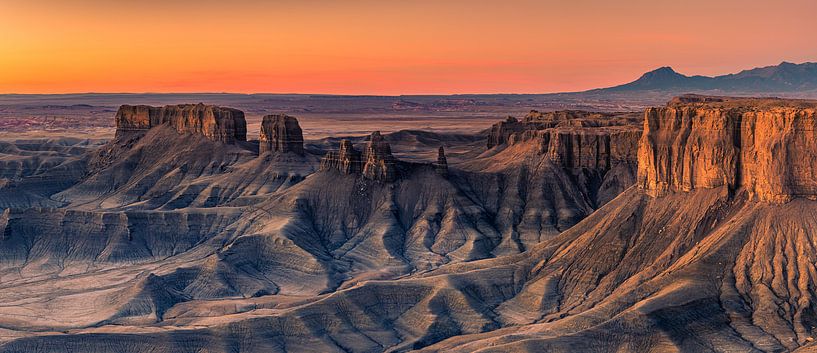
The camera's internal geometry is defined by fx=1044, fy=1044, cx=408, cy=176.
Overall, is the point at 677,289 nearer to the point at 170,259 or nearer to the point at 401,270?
the point at 401,270

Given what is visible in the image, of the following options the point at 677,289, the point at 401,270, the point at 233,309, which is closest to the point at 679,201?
the point at 677,289

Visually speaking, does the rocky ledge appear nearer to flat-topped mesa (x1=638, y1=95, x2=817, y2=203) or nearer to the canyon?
the canyon

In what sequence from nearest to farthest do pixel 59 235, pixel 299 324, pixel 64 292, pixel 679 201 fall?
1. pixel 299 324
2. pixel 679 201
3. pixel 64 292
4. pixel 59 235

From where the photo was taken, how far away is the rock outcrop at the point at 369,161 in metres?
169

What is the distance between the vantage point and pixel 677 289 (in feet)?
317

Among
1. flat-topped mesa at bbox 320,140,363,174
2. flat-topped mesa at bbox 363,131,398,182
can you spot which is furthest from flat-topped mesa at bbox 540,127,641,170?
flat-topped mesa at bbox 320,140,363,174

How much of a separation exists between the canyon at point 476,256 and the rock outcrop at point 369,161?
0.32 m

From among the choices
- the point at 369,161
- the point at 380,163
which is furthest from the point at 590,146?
the point at 369,161

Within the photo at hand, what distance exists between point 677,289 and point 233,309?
50039mm

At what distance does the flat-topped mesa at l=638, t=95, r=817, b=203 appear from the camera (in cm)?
10125

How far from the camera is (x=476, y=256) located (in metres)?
148

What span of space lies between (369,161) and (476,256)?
30703 mm

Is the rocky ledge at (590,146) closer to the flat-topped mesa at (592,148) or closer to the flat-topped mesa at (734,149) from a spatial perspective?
the flat-topped mesa at (592,148)

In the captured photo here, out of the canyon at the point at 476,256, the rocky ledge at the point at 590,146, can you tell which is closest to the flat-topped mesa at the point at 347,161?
the canyon at the point at 476,256
